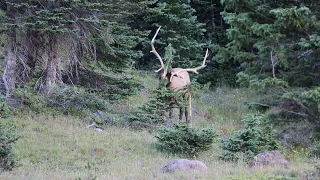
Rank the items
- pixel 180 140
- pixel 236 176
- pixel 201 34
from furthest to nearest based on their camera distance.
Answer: pixel 201 34 → pixel 180 140 → pixel 236 176

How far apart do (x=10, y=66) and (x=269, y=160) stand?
30.1ft

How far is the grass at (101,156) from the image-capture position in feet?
27.0

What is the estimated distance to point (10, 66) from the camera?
50.9ft

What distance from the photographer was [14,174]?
825cm

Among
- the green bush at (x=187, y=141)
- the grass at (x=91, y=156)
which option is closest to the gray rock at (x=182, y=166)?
the grass at (x=91, y=156)

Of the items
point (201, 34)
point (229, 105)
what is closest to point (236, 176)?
point (229, 105)

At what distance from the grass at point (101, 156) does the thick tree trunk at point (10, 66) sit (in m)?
1.87

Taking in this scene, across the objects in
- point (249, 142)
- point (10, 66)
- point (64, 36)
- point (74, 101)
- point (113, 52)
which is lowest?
point (74, 101)

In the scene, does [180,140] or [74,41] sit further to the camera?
[74,41]

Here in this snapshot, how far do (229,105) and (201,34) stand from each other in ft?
16.3

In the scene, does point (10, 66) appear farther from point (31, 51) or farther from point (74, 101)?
point (74, 101)

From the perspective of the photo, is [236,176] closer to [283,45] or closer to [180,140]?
[180,140]

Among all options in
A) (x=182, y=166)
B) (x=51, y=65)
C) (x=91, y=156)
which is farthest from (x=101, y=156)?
(x=51, y=65)

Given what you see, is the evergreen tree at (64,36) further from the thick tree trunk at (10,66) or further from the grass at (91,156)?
the grass at (91,156)
